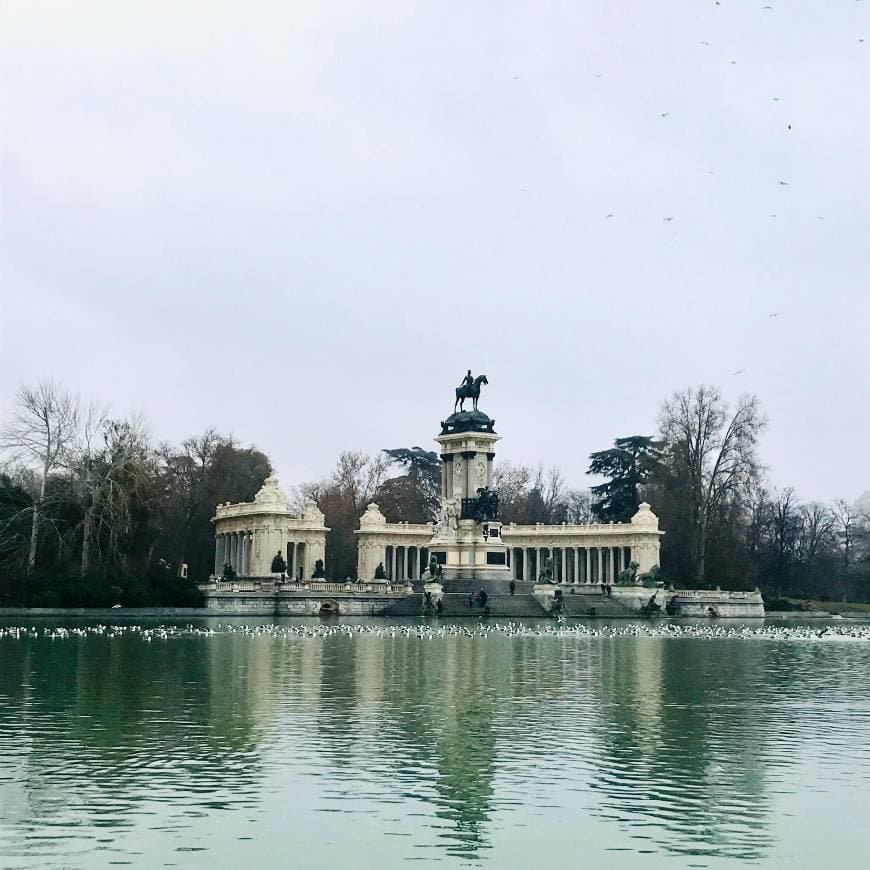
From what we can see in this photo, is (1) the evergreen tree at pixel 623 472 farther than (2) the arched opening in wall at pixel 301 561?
Yes

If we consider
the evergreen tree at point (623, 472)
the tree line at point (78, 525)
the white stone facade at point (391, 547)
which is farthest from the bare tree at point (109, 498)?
the evergreen tree at point (623, 472)

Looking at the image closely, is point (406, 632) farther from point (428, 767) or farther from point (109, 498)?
point (428, 767)

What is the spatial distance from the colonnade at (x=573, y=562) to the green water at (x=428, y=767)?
53.5 m

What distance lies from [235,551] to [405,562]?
11673mm

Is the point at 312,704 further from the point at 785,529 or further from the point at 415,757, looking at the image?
the point at 785,529

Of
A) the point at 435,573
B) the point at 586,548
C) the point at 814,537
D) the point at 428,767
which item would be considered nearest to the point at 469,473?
the point at 435,573

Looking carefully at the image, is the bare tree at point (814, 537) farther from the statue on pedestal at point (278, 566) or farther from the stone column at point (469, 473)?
the statue on pedestal at point (278, 566)

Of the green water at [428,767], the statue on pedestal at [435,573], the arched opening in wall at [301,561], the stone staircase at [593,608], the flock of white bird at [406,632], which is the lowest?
the green water at [428,767]

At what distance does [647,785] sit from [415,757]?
3053mm

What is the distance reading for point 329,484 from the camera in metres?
114

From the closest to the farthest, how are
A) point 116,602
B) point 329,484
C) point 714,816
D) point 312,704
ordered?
point 714,816 < point 312,704 < point 116,602 < point 329,484

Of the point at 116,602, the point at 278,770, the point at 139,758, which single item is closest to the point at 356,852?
the point at 278,770

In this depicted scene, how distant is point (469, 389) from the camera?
2968 inches

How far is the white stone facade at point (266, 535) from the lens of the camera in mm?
72500
